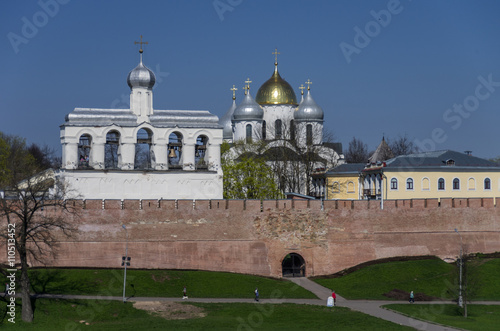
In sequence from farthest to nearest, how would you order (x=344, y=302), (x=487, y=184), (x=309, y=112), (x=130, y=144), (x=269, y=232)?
(x=309, y=112)
(x=487, y=184)
(x=130, y=144)
(x=269, y=232)
(x=344, y=302)

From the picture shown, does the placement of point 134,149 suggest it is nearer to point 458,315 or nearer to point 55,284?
point 55,284

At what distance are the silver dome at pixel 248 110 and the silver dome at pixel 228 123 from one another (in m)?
2.63

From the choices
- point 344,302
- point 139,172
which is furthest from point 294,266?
point 139,172

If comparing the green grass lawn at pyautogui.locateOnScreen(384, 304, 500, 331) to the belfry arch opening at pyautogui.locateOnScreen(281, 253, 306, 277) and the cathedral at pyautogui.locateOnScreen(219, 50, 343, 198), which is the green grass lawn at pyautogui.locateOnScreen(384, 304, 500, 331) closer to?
the belfry arch opening at pyautogui.locateOnScreen(281, 253, 306, 277)

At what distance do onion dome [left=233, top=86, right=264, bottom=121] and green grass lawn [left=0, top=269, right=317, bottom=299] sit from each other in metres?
35.0

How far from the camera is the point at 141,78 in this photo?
173 feet

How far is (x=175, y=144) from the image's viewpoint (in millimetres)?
52969

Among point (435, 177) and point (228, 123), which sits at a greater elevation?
point (228, 123)

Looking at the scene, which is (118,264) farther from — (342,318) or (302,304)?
(342,318)

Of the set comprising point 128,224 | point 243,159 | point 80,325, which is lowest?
point 80,325

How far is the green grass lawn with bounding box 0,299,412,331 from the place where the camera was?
35906 millimetres

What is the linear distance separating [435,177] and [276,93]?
27256 mm

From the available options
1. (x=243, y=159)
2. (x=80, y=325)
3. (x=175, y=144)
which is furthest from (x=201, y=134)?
(x=80, y=325)

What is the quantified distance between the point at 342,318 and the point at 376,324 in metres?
1.52
